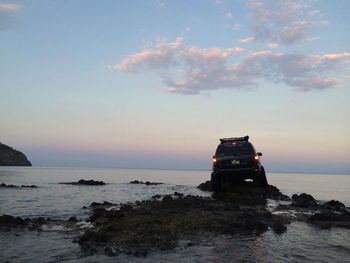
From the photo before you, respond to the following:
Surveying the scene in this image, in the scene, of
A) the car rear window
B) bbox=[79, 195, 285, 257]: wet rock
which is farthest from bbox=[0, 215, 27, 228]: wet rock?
the car rear window

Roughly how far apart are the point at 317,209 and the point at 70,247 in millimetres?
11042

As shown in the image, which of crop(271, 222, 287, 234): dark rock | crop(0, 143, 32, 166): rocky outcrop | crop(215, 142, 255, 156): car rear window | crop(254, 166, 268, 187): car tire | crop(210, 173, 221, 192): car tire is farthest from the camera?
crop(0, 143, 32, 166): rocky outcrop


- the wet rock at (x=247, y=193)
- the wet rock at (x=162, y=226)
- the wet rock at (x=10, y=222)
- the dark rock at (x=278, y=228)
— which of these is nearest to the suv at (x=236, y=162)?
the wet rock at (x=247, y=193)

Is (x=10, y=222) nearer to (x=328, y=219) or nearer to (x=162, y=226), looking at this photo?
(x=162, y=226)

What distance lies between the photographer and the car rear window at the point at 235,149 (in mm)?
18406

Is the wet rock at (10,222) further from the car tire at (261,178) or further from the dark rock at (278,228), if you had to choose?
the car tire at (261,178)

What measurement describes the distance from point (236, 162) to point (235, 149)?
849 mm

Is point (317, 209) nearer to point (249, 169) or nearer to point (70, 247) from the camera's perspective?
point (249, 169)

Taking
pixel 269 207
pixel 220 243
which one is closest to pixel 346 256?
pixel 220 243

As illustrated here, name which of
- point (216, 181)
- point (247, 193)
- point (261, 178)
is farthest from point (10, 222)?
point (261, 178)

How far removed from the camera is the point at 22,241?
9.76 meters

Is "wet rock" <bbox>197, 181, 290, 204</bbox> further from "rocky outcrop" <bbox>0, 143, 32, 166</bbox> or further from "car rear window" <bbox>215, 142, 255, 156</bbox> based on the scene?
"rocky outcrop" <bbox>0, 143, 32, 166</bbox>

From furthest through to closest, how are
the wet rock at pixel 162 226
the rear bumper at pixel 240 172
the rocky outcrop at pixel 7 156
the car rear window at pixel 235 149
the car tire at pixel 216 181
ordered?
the rocky outcrop at pixel 7 156, the car tire at pixel 216 181, the car rear window at pixel 235 149, the rear bumper at pixel 240 172, the wet rock at pixel 162 226

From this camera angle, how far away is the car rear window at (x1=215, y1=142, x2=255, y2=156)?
18406 mm
